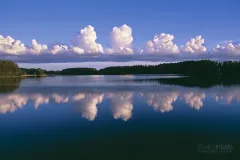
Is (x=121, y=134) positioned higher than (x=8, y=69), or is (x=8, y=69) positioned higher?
(x=8, y=69)

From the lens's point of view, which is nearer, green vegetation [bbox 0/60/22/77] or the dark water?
the dark water

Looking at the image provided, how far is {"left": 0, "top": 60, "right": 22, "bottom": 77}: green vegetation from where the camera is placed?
177125 mm

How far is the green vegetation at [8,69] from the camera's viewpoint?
17712 centimetres

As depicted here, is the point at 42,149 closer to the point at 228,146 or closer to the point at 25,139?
the point at 25,139

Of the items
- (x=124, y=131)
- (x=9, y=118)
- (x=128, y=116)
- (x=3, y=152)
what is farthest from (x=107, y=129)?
(x=9, y=118)

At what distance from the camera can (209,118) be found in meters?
23.0

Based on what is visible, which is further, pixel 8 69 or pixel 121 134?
pixel 8 69

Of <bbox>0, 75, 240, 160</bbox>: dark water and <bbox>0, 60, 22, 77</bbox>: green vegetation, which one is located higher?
<bbox>0, 60, 22, 77</bbox>: green vegetation

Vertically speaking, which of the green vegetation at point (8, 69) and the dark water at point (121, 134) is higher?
the green vegetation at point (8, 69)

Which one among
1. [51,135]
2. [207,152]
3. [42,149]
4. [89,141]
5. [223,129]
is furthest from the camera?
[223,129]

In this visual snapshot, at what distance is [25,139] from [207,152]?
1097cm

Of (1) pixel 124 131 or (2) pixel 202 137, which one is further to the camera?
(1) pixel 124 131

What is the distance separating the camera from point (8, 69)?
183 metres

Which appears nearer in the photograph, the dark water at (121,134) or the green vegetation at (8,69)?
the dark water at (121,134)
